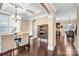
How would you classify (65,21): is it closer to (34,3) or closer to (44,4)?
(44,4)

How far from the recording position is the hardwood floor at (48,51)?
221 centimetres

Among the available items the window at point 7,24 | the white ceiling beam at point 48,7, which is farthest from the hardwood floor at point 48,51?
the white ceiling beam at point 48,7

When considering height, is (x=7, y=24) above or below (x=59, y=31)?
above

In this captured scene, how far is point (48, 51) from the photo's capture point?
7.39 feet

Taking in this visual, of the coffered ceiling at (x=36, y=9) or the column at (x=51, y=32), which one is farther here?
the column at (x=51, y=32)

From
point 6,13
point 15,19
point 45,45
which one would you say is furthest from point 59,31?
point 6,13

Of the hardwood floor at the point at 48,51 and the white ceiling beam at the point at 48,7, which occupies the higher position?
the white ceiling beam at the point at 48,7

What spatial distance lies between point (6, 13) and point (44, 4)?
721 millimetres

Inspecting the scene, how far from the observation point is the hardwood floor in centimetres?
221

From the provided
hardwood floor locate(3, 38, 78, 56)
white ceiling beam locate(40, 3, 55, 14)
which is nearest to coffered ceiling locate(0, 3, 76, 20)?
white ceiling beam locate(40, 3, 55, 14)

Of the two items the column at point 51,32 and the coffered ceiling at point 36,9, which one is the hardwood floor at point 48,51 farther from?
the coffered ceiling at point 36,9

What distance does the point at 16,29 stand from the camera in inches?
87.4

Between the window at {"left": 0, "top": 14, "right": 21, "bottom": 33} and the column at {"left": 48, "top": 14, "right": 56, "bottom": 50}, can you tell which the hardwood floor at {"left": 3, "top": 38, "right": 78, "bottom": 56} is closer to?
the column at {"left": 48, "top": 14, "right": 56, "bottom": 50}

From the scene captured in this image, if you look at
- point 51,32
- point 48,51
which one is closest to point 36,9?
point 51,32
